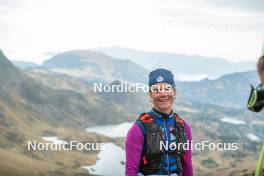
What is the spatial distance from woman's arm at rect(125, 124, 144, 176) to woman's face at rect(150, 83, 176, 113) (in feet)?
1.76

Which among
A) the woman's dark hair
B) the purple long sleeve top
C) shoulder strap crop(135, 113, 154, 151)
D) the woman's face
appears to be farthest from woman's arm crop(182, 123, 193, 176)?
the woman's dark hair

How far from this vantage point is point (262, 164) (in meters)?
5.14

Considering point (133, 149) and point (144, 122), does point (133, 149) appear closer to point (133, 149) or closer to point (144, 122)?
point (133, 149)

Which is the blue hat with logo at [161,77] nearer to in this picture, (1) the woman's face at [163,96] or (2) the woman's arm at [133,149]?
(1) the woman's face at [163,96]

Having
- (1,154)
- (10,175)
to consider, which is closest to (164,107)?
(10,175)

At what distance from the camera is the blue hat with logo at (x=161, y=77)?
7410mm

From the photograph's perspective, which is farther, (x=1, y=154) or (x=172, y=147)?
(x=1, y=154)

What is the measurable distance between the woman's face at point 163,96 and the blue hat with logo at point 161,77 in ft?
0.22

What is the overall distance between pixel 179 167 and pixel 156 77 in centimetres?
150

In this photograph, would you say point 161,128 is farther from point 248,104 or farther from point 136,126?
point 248,104

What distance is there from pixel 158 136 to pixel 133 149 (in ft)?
1.52

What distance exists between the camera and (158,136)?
716cm

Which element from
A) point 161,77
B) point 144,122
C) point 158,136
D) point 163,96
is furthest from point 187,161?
point 161,77

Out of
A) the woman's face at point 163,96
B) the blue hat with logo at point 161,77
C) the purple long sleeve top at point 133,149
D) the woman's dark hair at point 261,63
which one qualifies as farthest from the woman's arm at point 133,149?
the woman's dark hair at point 261,63
